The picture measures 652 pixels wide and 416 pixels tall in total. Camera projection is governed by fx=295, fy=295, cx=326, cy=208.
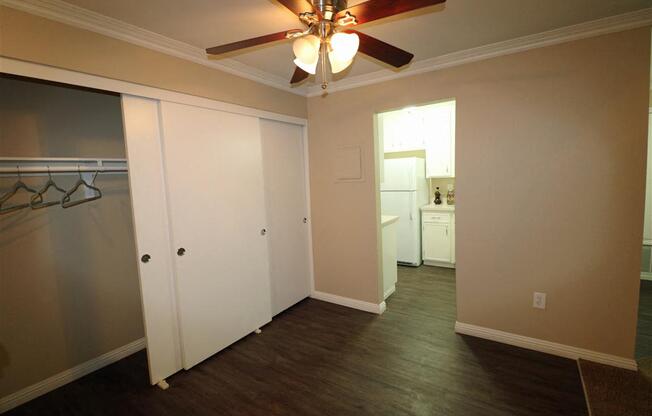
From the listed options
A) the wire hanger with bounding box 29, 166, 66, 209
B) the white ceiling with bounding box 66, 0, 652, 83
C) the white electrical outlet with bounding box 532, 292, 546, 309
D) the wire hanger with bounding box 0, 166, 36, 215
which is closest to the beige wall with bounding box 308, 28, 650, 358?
the white electrical outlet with bounding box 532, 292, 546, 309

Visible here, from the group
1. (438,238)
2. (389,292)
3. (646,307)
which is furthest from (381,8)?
(646,307)

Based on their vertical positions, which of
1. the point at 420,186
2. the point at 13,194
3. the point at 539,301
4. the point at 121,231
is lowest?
the point at 539,301

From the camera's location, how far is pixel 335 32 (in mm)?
1386

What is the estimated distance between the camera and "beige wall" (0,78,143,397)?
6.29 ft

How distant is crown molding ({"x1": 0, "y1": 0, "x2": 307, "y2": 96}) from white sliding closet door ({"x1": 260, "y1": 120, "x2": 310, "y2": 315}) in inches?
22.4

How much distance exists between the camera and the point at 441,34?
2.06 metres

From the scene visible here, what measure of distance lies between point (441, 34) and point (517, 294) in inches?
81.6

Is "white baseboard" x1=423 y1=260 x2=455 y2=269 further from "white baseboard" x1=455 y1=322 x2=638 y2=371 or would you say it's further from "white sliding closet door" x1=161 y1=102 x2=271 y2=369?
A: "white sliding closet door" x1=161 y1=102 x2=271 y2=369

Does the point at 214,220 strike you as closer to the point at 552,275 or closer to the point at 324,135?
the point at 324,135

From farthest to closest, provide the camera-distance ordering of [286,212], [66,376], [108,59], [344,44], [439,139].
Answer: [439,139]
[286,212]
[66,376]
[108,59]
[344,44]

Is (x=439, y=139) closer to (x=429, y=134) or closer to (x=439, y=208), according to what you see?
(x=429, y=134)

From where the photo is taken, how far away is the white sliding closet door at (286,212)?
2.96 m

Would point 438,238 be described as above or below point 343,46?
below

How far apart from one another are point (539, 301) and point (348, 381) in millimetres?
1602
